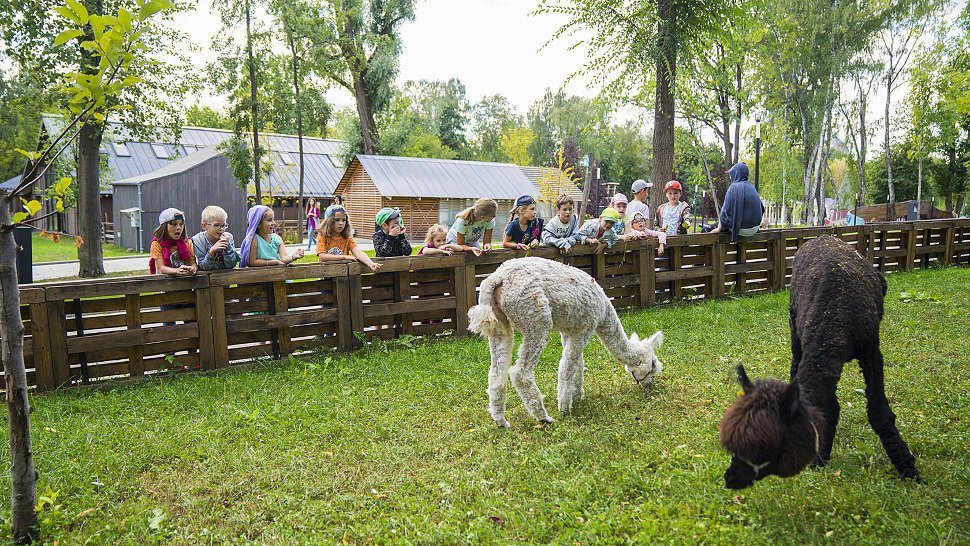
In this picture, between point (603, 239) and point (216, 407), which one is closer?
point (216, 407)

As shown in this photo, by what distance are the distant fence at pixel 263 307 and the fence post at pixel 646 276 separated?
0.02 meters

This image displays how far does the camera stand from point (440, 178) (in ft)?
119

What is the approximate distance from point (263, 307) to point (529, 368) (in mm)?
3610

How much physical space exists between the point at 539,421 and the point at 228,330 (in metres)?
3.84

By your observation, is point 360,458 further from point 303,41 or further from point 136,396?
point 303,41

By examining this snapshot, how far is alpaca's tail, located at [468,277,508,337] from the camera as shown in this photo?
4918 mm

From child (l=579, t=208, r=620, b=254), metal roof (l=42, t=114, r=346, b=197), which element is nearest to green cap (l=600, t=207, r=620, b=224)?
child (l=579, t=208, r=620, b=254)

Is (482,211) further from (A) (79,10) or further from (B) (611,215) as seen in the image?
(A) (79,10)

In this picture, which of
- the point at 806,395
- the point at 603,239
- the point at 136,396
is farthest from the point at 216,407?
the point at 603,239

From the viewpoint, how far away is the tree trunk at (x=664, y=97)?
12734 mm

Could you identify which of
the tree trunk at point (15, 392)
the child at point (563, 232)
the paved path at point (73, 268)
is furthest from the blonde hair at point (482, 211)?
the paved path at point (73, 268)

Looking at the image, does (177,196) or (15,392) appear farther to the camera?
(177,196)

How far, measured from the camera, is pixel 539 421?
16.9 ft

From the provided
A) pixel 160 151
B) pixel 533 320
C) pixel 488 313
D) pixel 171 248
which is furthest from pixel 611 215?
pixel 160 151
